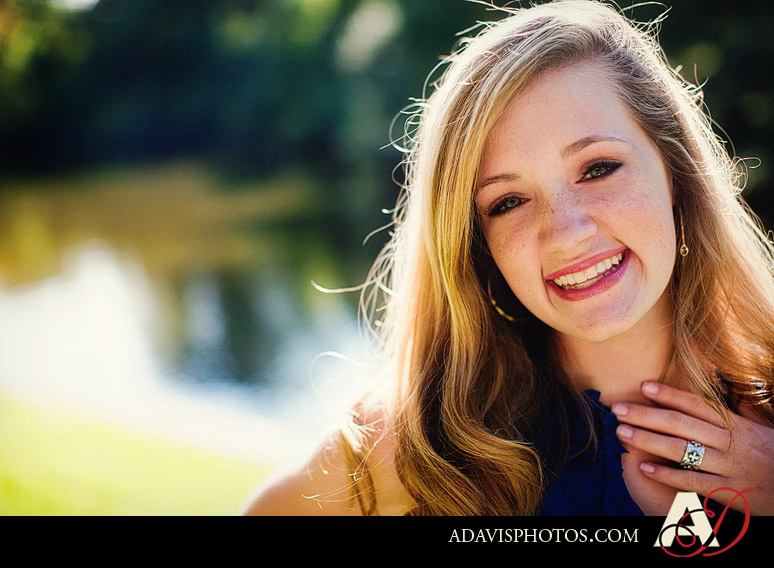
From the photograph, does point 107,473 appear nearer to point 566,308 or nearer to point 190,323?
point 566,308

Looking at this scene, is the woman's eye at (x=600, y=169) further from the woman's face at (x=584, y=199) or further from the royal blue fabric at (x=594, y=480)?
the royal blue fabric at (x=594, y=480)

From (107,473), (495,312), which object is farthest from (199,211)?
(495,312)

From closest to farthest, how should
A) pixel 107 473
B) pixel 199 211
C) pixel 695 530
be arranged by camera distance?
pixel 695 530 → pixel 107 473 → pixel 199 211

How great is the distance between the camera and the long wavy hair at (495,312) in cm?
160

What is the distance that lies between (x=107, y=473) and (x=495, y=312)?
9.69 feet

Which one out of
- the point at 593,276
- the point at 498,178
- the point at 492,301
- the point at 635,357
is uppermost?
the point at 498,178

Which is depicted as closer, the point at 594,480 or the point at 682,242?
the point at 594,480

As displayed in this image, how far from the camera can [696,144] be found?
1711mm

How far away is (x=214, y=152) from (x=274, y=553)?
2629 cm

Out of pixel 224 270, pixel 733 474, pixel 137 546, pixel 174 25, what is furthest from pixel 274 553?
pixel 174 25

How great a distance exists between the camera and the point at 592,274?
154 cm

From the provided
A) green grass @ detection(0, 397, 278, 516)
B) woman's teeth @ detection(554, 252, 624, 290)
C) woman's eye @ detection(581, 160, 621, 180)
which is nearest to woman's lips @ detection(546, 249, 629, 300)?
woman's teeth @ detection(554, 252, 624, 290)

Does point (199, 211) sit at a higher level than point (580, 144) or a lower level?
lower

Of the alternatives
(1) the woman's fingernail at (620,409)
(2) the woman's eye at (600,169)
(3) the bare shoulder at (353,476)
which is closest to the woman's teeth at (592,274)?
(2) the woman's eye at (600,169)
